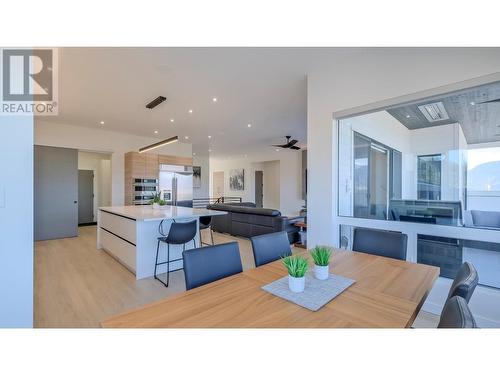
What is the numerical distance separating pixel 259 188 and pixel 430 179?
888 centimetres

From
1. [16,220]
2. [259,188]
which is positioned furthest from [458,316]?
[259,188]

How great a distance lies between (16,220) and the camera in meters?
1.68

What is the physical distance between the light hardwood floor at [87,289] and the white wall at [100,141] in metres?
2.56

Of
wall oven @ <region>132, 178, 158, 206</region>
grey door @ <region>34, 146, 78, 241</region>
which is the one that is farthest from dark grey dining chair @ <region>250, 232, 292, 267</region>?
grey door @ <region>34, 146, 78, 241</region>

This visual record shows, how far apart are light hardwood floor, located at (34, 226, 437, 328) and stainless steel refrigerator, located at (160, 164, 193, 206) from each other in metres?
2.92

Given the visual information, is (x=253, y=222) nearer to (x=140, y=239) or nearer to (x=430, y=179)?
(x=140, y=239)

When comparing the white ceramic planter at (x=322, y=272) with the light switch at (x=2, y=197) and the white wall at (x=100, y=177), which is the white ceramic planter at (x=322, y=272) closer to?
the light switch at (x=2, y=197)

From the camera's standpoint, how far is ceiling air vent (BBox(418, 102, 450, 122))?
2818mm

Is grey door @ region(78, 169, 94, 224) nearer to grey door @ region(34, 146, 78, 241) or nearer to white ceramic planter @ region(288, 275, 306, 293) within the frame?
grey door @ region(34, 146, 78, 241)

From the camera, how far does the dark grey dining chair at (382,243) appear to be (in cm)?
197

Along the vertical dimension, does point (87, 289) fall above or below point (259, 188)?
below

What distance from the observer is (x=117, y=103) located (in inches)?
174

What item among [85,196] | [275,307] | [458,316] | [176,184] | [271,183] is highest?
[271,183]
